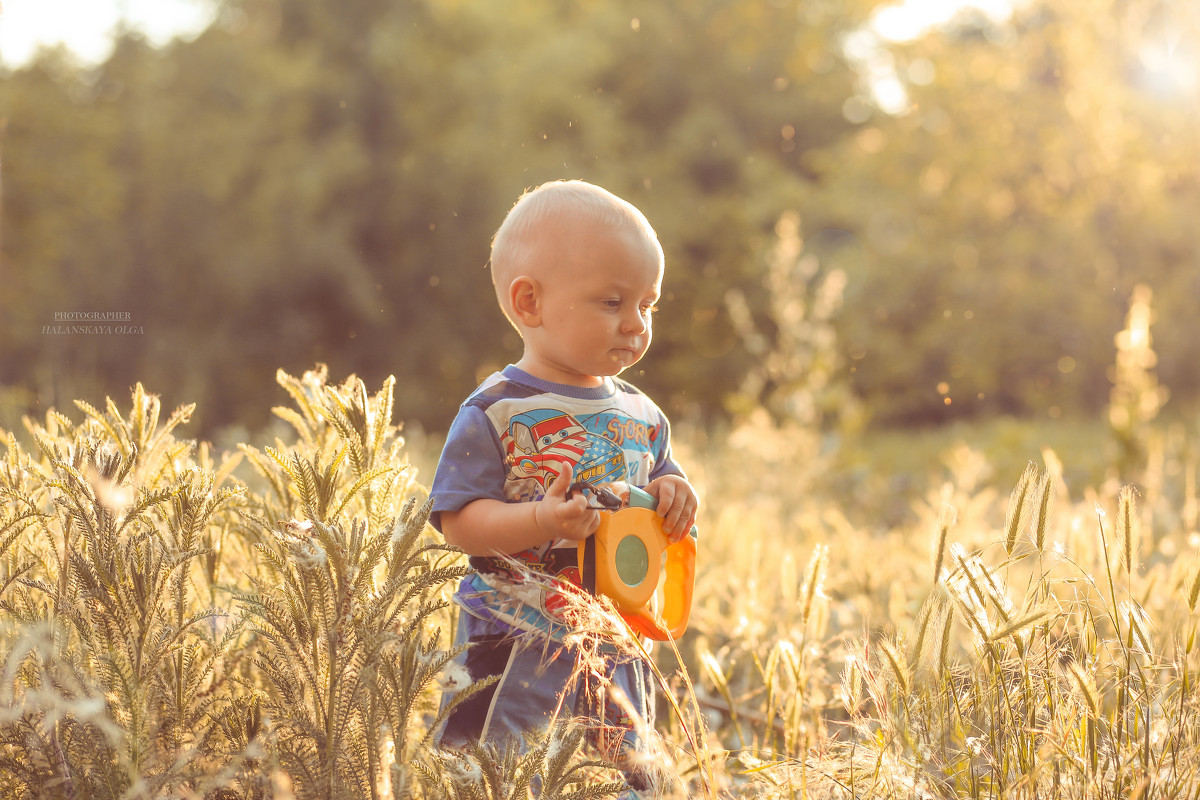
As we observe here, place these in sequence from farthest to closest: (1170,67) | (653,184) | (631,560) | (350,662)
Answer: (653,184), (1170,67), (631,560), (350,662)

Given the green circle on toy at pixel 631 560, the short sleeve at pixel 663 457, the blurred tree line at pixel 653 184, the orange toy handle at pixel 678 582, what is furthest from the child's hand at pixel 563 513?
the blurred tree line at pixel 653 184

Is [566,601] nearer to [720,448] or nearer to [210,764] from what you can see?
[210,764]

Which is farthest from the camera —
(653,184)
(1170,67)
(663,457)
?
(653,184)

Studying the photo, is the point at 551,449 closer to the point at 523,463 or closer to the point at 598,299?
the point at 523,463

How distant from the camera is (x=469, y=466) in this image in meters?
1.59

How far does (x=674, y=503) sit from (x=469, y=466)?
0.38 m

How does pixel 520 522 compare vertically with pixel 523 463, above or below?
below

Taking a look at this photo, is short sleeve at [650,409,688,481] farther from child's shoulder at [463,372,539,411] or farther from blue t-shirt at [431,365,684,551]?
child's shoulder at [463,372,539,411]

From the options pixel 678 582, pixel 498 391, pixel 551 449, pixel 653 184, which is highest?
pixel 653 184

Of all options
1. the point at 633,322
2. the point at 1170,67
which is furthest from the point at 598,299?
the point at 1170,67

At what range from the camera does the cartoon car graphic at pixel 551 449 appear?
163 centimetres

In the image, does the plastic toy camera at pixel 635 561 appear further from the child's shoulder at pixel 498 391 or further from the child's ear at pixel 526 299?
the child's ear at pixel 526 299

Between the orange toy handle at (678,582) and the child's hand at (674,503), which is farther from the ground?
the child's hand at (674,503)

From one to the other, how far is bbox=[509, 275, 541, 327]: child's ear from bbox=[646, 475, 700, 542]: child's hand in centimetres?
37
